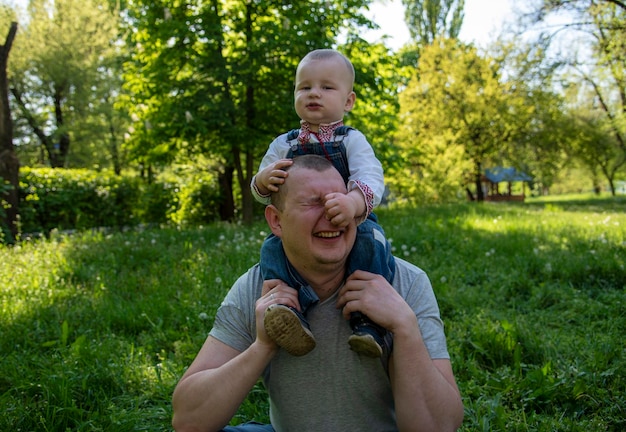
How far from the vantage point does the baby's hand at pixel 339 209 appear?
1.73 meters

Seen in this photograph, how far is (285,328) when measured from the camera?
1.61 m

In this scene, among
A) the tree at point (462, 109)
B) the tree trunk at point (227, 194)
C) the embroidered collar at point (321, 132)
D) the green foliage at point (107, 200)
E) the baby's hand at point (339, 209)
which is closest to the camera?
the baby's hand at point (339, 209)

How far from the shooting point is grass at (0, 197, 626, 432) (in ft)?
9.00

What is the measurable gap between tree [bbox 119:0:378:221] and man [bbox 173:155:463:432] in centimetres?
785

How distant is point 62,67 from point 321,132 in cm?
2538

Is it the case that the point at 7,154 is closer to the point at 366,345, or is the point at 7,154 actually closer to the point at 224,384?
the point at 224,384

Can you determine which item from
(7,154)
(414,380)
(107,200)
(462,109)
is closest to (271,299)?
(414,380)

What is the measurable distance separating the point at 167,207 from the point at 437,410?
45.2 ft

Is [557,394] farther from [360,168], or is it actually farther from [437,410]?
[360,168]

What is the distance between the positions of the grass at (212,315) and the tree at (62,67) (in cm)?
2015

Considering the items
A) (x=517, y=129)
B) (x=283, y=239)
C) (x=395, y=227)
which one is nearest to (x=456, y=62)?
(x=517, y=129)

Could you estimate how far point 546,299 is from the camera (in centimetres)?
455

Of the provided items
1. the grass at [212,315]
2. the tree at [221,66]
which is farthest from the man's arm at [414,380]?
the tree at [221,66]

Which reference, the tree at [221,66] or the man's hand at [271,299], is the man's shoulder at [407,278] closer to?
the man's hand at [271,299]
